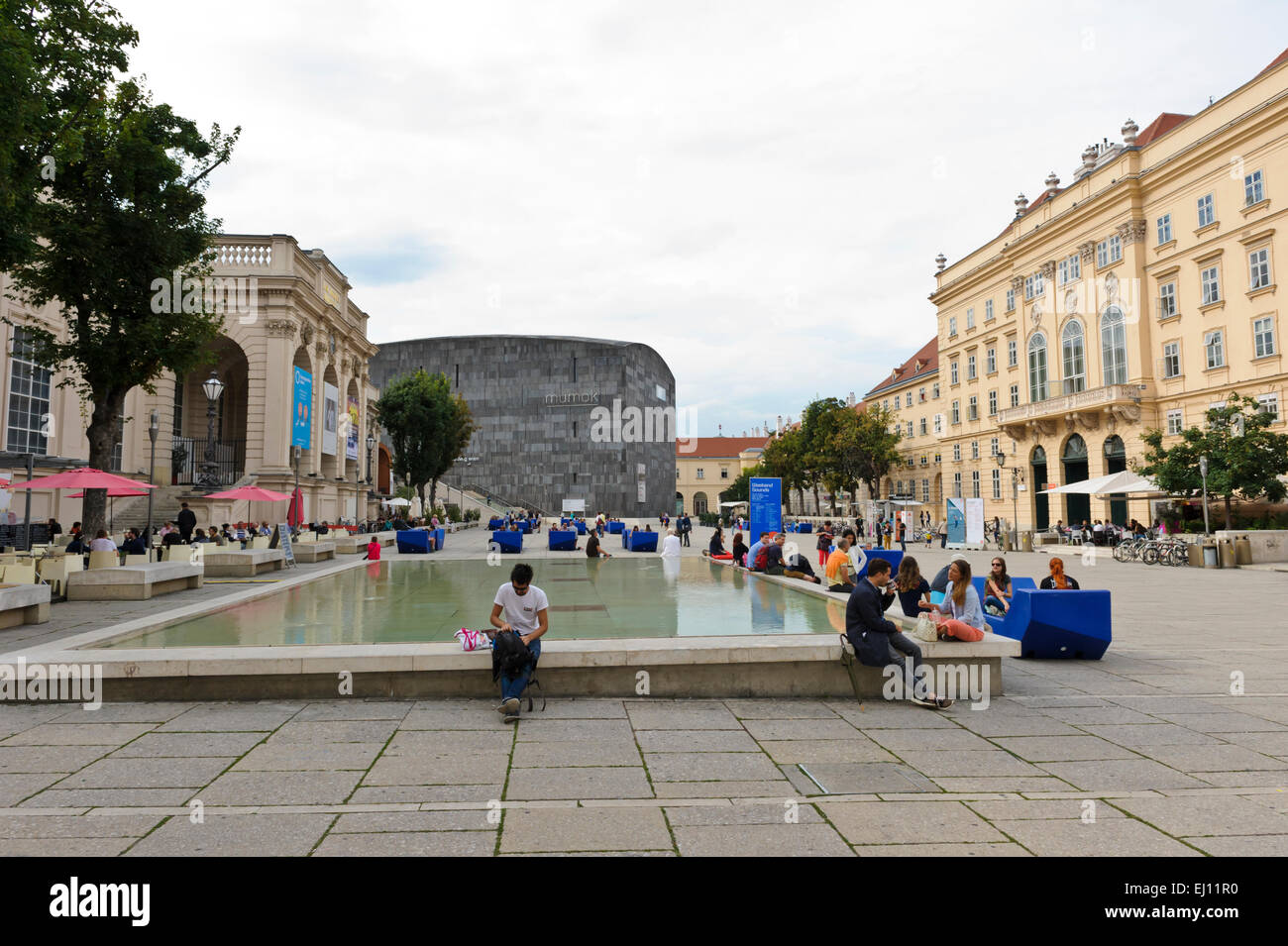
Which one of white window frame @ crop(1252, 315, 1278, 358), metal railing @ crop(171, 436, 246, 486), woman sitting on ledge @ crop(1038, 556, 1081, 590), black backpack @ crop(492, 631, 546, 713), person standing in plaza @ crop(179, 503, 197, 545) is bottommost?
black backpack @ crop(492, 631, 546, 713)

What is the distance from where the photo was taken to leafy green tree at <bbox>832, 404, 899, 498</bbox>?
5912cm

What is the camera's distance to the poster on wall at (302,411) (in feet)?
107

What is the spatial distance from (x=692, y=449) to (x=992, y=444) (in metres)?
82.8

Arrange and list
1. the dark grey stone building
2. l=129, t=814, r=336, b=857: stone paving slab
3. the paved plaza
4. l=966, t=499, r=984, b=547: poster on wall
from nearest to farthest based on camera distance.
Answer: l=129, t=814, r=336, b=857: stone paving slab → the paved plaza → l=966, t=499, r=984, b=547: poster on wall → the dark grey stone building

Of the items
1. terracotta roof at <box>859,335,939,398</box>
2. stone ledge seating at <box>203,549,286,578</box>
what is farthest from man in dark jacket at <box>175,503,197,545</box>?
terracotta roof at <box>859,335,939,398</box>

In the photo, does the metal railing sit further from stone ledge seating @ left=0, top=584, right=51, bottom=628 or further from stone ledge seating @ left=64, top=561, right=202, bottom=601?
stone ledge seating @ left=0, top=584, right=51, bottom=628

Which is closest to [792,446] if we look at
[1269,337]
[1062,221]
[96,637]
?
[1062,221]

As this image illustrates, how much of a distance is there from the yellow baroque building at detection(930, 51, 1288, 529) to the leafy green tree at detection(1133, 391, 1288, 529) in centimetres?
268

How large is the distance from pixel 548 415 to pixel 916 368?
43.4m

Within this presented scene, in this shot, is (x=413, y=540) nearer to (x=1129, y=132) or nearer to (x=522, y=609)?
(x=522, y=609)

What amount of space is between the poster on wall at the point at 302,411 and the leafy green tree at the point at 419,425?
37.2ft
